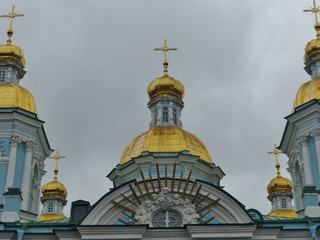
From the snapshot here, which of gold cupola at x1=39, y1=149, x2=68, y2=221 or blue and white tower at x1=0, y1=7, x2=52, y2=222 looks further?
gold cupola at x1=39, y1=149, x2=68, y2=221

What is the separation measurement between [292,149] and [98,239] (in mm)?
8909

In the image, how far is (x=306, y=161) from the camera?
24375 mm

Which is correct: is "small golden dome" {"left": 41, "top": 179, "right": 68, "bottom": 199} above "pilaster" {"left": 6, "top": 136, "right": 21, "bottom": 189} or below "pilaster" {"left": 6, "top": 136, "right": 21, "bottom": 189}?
above

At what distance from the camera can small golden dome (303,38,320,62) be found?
27.0m

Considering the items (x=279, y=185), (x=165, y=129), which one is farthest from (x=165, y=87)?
(x=279, y=185)

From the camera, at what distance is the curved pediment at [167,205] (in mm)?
20875

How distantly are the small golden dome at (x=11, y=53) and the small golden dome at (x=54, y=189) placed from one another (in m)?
9.43

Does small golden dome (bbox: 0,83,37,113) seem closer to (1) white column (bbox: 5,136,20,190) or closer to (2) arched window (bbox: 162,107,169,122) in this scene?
(1) white column (bbox: 5,136,20,190)

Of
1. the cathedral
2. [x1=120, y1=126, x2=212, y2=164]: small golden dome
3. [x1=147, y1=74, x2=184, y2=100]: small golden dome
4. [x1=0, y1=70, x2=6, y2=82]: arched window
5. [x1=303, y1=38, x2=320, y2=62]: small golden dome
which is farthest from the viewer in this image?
[x1=147, y1=74, x2=184, y2=100]: small golden dome

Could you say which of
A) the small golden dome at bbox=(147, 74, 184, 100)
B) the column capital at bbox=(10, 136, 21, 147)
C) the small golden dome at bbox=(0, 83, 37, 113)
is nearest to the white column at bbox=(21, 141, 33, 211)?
the column capital at bbox=(10, 136, 21, 147)

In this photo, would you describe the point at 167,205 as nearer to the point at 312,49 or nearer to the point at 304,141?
the point at 304,141

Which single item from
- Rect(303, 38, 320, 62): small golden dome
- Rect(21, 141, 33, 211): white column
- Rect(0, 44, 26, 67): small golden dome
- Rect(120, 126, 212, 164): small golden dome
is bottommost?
Rect(21, 141, 33, 211): white column

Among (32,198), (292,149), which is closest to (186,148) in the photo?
(292,149)

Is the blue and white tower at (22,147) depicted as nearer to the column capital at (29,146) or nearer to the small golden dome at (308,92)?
the column capital at (29,146)
